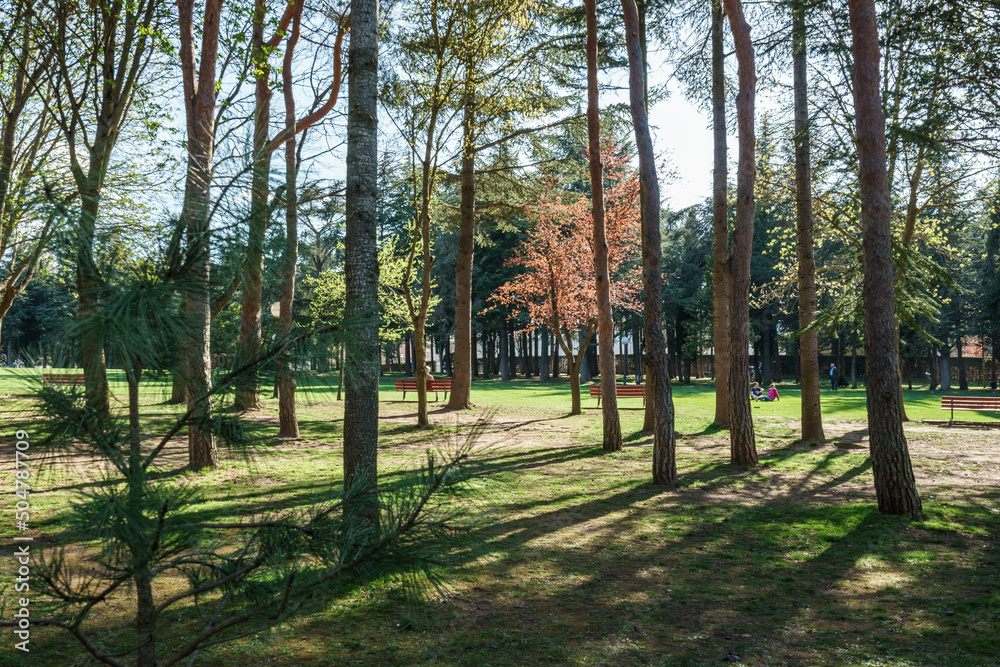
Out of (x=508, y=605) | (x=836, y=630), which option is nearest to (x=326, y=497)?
(x=508, y=605)

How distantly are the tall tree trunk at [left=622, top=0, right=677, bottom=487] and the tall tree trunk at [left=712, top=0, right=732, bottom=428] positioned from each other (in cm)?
277

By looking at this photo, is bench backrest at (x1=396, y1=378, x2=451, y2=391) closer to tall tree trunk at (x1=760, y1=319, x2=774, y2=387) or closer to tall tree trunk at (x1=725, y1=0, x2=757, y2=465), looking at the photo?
tall tree trunk at (x1=725, y1=0, x2=757, y2=465)

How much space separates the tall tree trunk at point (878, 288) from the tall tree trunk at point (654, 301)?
7.99 ft

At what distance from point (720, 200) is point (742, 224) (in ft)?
8.05

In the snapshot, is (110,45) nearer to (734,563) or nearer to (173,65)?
(173,65)

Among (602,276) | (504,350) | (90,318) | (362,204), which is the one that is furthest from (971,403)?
(504,350)

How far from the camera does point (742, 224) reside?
962 cm

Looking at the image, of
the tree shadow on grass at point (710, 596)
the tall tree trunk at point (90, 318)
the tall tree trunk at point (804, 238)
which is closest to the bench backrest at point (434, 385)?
the tall tree trunk at point (804, 238)

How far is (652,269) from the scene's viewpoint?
8789 millimetres

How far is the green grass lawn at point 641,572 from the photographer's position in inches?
135

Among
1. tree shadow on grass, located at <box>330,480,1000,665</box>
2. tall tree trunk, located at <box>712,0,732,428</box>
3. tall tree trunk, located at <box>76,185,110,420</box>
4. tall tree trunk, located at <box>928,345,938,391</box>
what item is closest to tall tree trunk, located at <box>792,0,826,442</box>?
tall tree trunk, located at <box>712,0,732,428</box>

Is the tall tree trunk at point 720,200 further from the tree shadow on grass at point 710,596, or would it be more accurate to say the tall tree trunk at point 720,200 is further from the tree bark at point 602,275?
the tree shadow on grass at point 710,596

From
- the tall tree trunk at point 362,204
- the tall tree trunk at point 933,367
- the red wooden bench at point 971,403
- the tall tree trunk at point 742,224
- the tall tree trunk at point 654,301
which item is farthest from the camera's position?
the tall tree trunk at point 933,367

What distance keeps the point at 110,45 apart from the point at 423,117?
20.8ft
